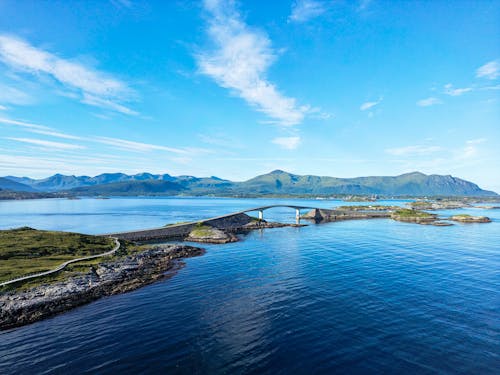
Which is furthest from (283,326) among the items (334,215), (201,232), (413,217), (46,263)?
(413,217)

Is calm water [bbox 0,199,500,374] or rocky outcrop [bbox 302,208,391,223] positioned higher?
rocky outcrop [bbox 302,208,391,223]

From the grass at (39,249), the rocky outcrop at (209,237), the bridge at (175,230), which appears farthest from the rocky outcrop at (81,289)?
the bridge at (175,230)

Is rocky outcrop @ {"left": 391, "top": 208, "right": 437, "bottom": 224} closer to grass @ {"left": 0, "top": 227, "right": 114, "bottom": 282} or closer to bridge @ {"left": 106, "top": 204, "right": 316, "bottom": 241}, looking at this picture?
bridge @ {"left": 106, "top": 204, "right": 316, "bottom": 241}

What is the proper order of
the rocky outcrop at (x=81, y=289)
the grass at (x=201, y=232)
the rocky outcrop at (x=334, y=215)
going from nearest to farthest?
the rocky outcrop at (x=81, y=289)
the grass at (x=201, y=232)
the rocky outcrop at (x=334, y=215)

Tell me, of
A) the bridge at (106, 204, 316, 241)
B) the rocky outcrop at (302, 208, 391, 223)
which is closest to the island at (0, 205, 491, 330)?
the bridge at (106, 204, 316, 241)

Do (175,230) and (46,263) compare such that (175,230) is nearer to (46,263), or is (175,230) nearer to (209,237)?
(209,237)

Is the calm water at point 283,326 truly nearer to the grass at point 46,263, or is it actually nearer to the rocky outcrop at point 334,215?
the grass at point 46,263
